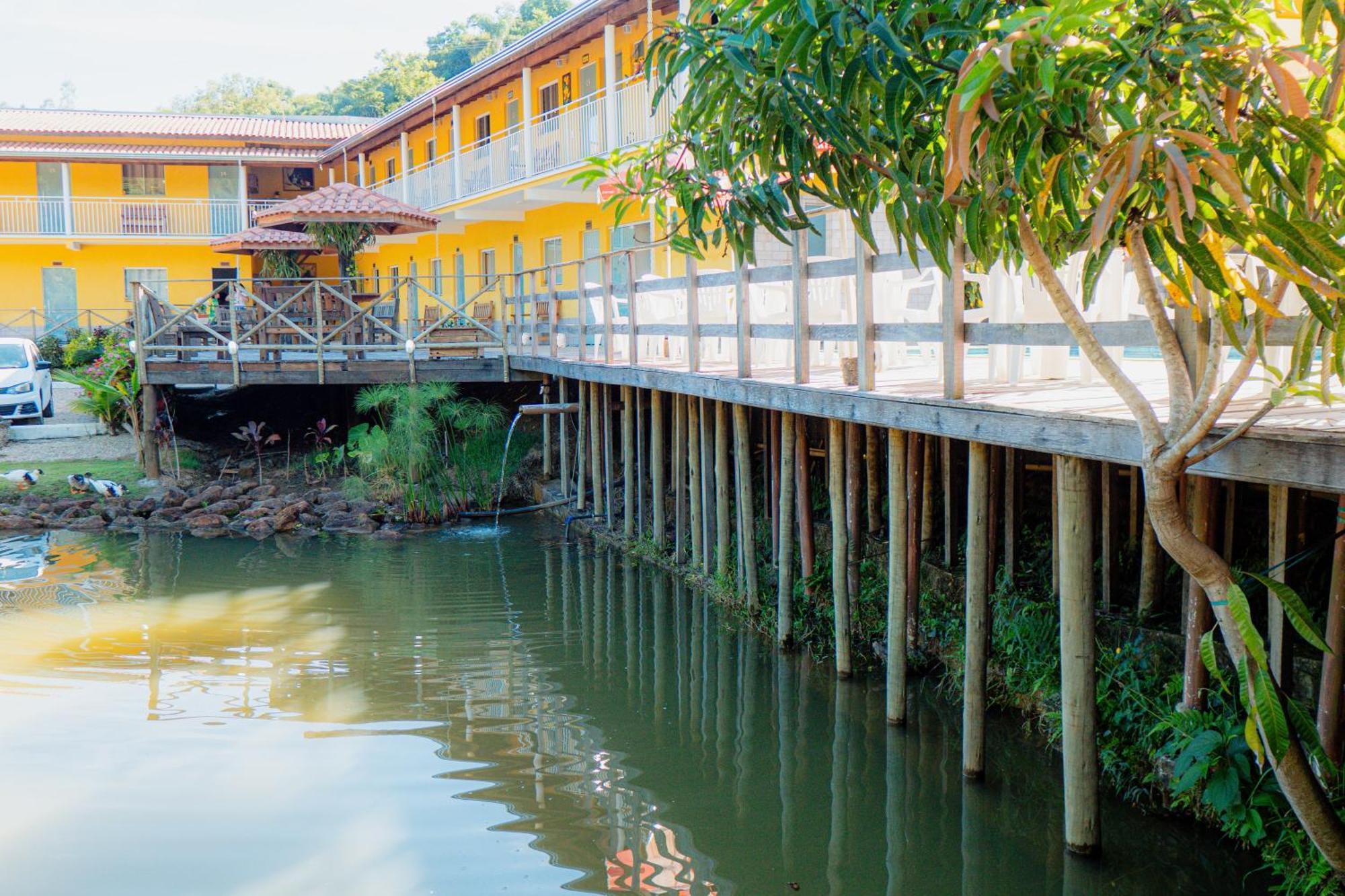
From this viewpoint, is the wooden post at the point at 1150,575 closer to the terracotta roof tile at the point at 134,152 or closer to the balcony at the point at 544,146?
the balcony at the point at 544,146

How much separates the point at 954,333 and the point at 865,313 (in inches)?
35.6

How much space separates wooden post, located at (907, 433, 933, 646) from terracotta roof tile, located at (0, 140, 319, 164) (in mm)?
27501

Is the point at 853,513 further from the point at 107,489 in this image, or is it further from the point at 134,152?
the point at 134,152

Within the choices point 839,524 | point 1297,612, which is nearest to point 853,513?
point 839,524

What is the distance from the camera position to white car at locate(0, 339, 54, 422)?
63.4 feet

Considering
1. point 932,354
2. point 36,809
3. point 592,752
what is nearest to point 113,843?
point 36,809

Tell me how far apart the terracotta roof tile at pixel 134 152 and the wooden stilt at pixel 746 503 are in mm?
25486

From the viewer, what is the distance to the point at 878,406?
23.3ft

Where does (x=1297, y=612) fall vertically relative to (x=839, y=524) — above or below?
above

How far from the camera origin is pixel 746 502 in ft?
32.4

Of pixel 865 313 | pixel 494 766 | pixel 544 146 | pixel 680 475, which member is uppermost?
pixel 544 146

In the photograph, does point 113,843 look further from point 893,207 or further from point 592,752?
point 893,207

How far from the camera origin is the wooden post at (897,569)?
290 inches

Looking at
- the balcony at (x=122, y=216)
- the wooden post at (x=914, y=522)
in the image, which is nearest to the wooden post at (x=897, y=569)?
the wooden post at (x=914, y=522)
